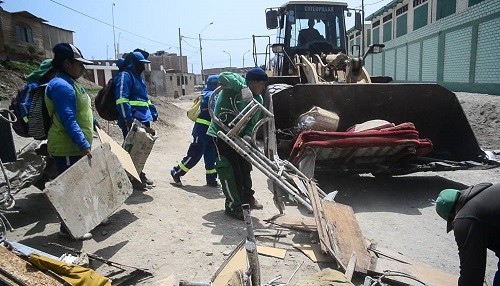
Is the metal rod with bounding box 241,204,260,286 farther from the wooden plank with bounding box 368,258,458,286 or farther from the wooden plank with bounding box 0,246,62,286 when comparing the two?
the wooden plank with bounding box 368,258,458,286

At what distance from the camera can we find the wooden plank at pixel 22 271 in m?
1.74

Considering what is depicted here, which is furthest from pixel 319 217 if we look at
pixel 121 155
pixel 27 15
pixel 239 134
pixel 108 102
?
pixel 27 15

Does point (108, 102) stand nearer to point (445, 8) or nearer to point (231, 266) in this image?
point (231, 266)

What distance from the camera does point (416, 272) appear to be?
109 inches

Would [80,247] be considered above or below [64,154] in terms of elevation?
below

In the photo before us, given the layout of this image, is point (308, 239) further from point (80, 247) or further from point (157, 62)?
point (157, 62)

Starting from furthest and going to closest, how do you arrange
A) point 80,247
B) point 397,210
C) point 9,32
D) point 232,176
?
point 9,32 < point 397,210 < point 232,176 < point 80,247

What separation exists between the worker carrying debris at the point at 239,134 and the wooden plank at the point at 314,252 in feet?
2.83

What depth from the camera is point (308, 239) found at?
3336 millimetres

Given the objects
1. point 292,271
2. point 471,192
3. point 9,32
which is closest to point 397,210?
point 292,271

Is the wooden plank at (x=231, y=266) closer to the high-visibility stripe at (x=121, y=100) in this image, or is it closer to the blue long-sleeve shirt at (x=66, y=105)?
the blue long-sleeve shirt at (x=66, y=105)

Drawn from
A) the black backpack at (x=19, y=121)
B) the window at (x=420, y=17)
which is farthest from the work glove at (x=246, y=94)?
the window at (x=420, y=17)

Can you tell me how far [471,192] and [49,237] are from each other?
3206mm

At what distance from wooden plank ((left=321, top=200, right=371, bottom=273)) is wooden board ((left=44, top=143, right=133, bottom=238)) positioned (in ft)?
5.99
